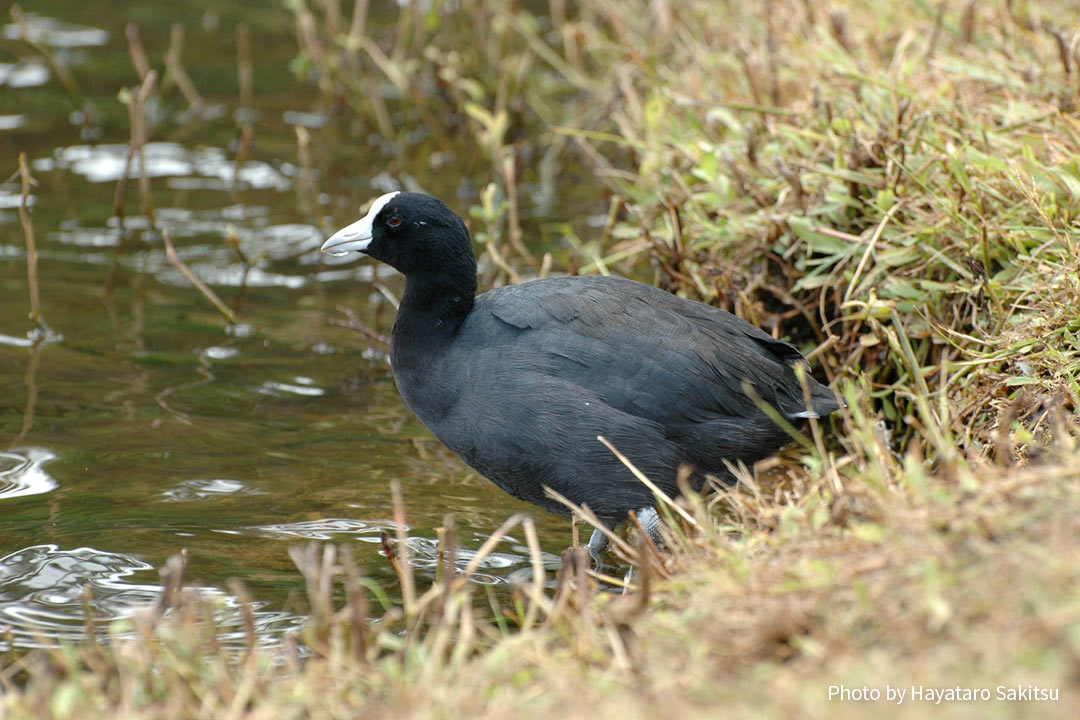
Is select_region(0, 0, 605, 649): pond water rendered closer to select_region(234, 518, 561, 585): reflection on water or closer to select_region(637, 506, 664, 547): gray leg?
select_region(234, 518, 561, 585): reflection on water

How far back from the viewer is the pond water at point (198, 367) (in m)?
3.35

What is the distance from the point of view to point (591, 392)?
3.12 m

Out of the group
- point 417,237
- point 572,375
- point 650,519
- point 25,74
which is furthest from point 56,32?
point 650,519

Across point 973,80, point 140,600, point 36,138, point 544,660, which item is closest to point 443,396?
point 140,600

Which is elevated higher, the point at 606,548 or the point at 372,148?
the point at 372,148

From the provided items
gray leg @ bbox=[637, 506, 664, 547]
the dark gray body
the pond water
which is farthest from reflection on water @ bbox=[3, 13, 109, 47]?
gray leg @ bbox=[637, 506, 664, 547]

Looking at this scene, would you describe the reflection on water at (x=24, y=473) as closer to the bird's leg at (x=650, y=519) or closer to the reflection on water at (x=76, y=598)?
the reflection on water at (x=76, y=598)

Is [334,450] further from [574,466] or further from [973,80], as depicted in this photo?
[973,80]

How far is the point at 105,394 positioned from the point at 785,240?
237cm

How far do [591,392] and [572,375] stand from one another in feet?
0.21

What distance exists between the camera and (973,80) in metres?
4.44

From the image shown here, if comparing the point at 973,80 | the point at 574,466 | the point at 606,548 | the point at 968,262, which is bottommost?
the point at 606,548

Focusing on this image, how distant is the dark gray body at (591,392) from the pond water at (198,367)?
43cm

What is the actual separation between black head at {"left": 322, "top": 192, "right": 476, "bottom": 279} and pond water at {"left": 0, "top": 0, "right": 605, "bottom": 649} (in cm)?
76
